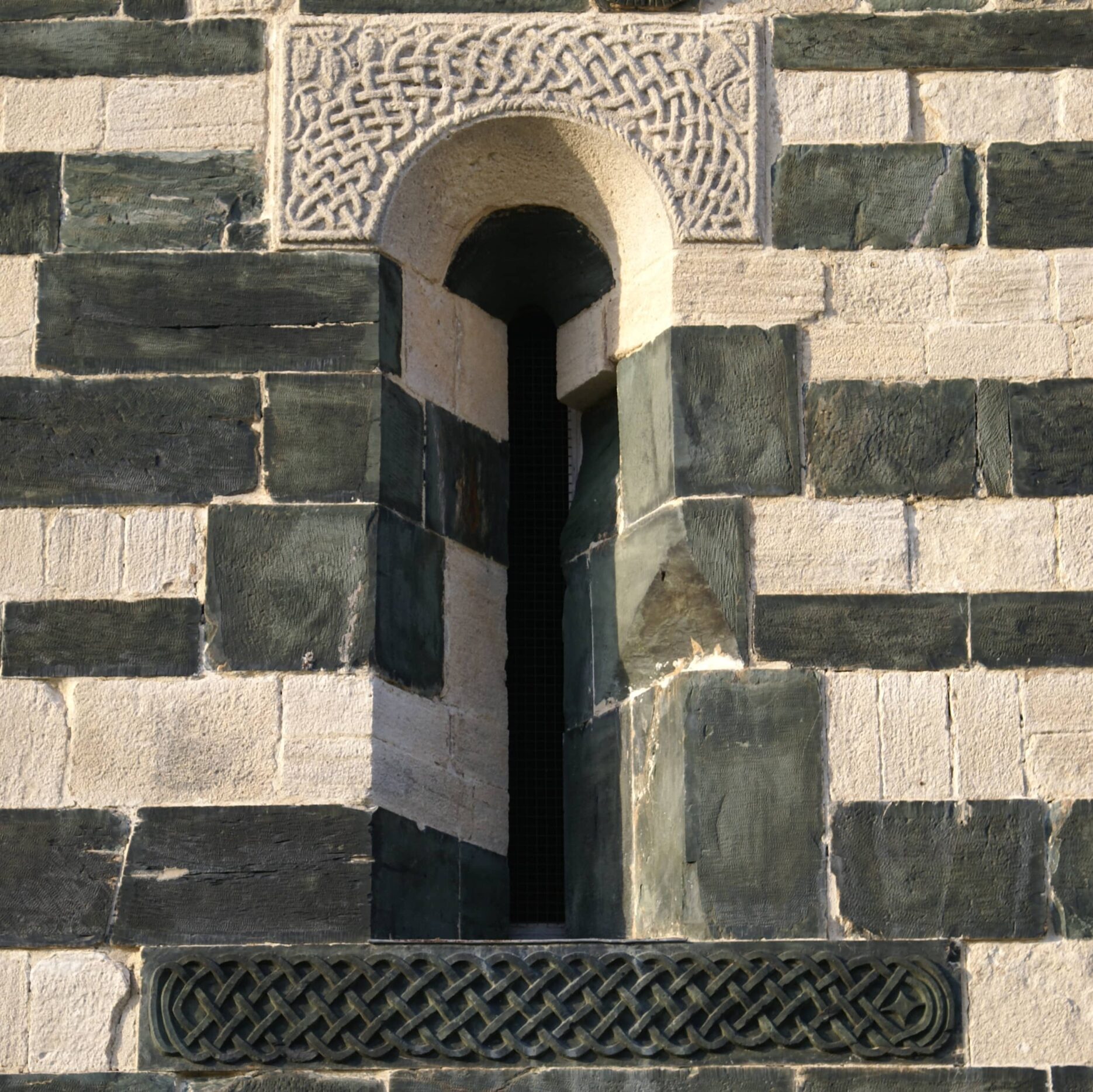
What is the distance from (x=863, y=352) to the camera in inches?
238

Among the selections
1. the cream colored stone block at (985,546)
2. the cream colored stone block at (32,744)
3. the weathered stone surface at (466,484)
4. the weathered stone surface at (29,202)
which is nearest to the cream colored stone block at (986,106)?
the cream colored stone block at (985,546)

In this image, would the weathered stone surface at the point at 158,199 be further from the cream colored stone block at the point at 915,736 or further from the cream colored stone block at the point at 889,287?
the cream colored stone block at the point at 915,736

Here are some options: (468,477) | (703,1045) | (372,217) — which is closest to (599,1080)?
(703,1045)

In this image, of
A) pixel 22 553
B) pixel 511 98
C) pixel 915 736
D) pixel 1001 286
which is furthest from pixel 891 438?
pixel 22 553

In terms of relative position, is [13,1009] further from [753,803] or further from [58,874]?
[753,803]

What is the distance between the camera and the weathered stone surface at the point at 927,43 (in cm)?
629

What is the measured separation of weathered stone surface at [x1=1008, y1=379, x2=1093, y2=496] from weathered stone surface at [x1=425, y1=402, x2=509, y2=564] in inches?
54.2

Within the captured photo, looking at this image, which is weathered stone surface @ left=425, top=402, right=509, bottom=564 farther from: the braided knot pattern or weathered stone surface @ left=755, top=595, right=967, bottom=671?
the braided knot pattern

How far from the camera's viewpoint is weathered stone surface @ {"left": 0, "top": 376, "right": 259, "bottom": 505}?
5.96m

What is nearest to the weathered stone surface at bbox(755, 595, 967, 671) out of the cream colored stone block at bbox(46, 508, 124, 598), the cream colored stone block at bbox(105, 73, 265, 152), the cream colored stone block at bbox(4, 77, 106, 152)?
the cream colored stone block at bbox(46, 508, 124, 598)

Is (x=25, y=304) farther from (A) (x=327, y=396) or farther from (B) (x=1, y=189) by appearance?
(A) (x=327, y=396)

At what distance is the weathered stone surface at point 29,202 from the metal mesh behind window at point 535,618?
132 cm

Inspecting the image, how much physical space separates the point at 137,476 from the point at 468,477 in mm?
900

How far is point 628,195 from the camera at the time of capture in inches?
249
